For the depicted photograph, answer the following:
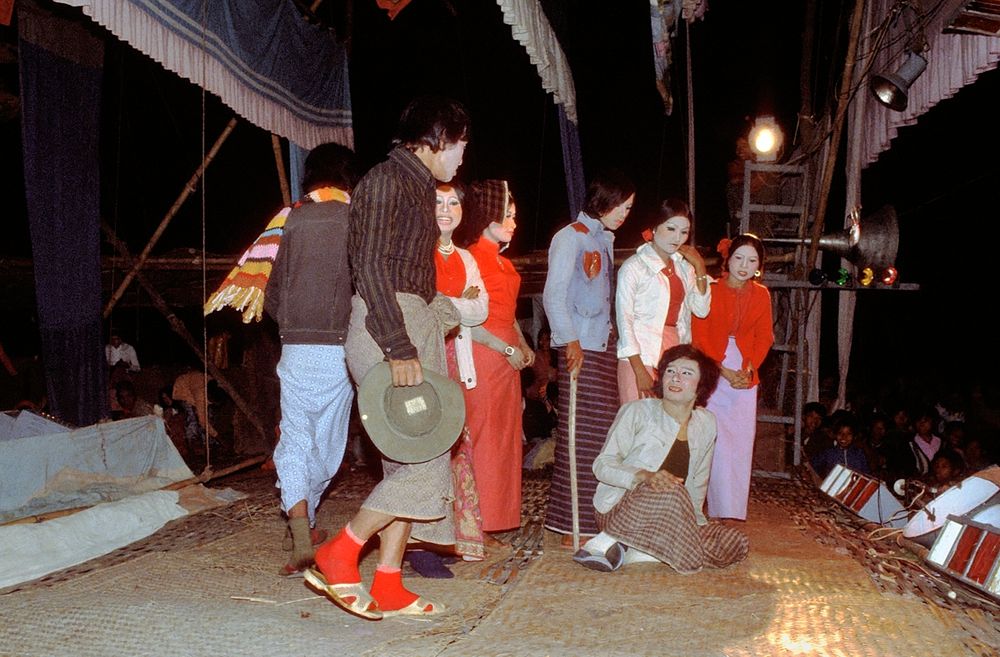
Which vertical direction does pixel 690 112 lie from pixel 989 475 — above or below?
above

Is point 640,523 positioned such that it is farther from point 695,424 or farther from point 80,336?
point 80,336

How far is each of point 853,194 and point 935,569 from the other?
226 inches

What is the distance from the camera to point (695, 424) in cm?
464

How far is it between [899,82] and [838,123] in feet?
2.39

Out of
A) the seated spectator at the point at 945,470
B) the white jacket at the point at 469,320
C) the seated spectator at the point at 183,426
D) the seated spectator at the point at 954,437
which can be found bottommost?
the seated spectator at the point at 183,426

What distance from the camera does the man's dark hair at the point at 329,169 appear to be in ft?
14.5

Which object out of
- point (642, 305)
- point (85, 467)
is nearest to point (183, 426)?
point (85, 467)

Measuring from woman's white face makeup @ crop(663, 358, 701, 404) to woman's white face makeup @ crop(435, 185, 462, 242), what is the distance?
136cm

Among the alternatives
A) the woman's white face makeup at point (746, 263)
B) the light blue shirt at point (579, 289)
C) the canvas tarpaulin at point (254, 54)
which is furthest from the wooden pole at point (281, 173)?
the woman's white face makeup at point (746, 263)

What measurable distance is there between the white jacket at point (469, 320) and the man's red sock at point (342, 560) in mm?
1656

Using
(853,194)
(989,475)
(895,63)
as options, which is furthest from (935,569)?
(853,194)

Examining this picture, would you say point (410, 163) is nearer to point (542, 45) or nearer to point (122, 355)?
point (542, 45)

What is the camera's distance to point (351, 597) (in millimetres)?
3113

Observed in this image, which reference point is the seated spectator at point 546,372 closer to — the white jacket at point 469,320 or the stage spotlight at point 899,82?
the stage spotlight at point 899,82
